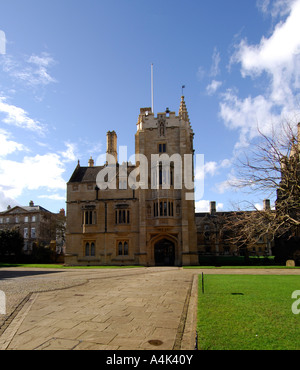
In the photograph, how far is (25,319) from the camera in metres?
8.08

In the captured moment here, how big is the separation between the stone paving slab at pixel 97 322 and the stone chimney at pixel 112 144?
106 feet

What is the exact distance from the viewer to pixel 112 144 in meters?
43.0

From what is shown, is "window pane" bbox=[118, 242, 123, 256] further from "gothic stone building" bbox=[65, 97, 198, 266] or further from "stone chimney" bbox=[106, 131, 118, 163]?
"stone chimney" bbox=[106, 131, 118, 163]

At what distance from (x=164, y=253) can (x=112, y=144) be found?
1816cm

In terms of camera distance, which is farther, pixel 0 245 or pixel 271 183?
pixel 0 245

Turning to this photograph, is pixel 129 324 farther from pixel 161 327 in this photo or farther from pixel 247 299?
pixel 247 299

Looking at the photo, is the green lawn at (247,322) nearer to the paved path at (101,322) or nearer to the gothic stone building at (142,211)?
the paved path at (101,322)

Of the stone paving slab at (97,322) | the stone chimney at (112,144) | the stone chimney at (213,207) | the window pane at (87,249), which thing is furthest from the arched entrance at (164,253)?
the stone chimney at (213,207)

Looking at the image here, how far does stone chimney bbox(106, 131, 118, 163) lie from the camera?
4272cm

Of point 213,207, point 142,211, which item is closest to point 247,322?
point 142,211

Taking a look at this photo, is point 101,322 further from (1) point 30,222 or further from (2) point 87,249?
(1) point 30,222
